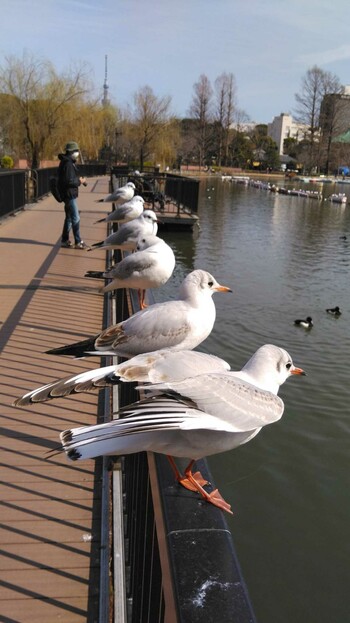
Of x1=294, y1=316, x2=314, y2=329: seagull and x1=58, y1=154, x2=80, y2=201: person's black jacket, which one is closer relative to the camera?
x1=58, y1=154, x2=80, y2=201: person's black jacket

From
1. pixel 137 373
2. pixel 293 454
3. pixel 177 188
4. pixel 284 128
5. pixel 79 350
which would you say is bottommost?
pixel 293 454

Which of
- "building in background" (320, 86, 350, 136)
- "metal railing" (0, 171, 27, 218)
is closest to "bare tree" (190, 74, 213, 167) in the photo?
"building in background" (320, 86, 350, 136)

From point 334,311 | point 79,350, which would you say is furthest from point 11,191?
point 79,350

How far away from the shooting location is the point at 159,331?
305cm

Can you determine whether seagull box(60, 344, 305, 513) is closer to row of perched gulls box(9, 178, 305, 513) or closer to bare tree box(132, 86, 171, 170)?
row of perched gulls box(9, 178, 305, 513)

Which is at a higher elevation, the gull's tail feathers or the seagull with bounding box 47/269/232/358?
the seagull with bounding box 47/269/232/358

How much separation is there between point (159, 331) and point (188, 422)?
140 centimetres

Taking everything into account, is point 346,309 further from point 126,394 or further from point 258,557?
point 126,394

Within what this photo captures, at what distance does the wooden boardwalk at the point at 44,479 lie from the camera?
2395 millimetres

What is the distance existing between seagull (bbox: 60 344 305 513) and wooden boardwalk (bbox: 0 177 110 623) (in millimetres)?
900

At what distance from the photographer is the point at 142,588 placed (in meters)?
1.97

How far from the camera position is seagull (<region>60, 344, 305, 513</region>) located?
5.28 ft

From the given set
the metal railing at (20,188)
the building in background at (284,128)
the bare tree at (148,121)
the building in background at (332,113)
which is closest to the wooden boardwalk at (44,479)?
the metal railing at (20,188)

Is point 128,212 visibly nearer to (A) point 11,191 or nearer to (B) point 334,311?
(B) point 334,311
